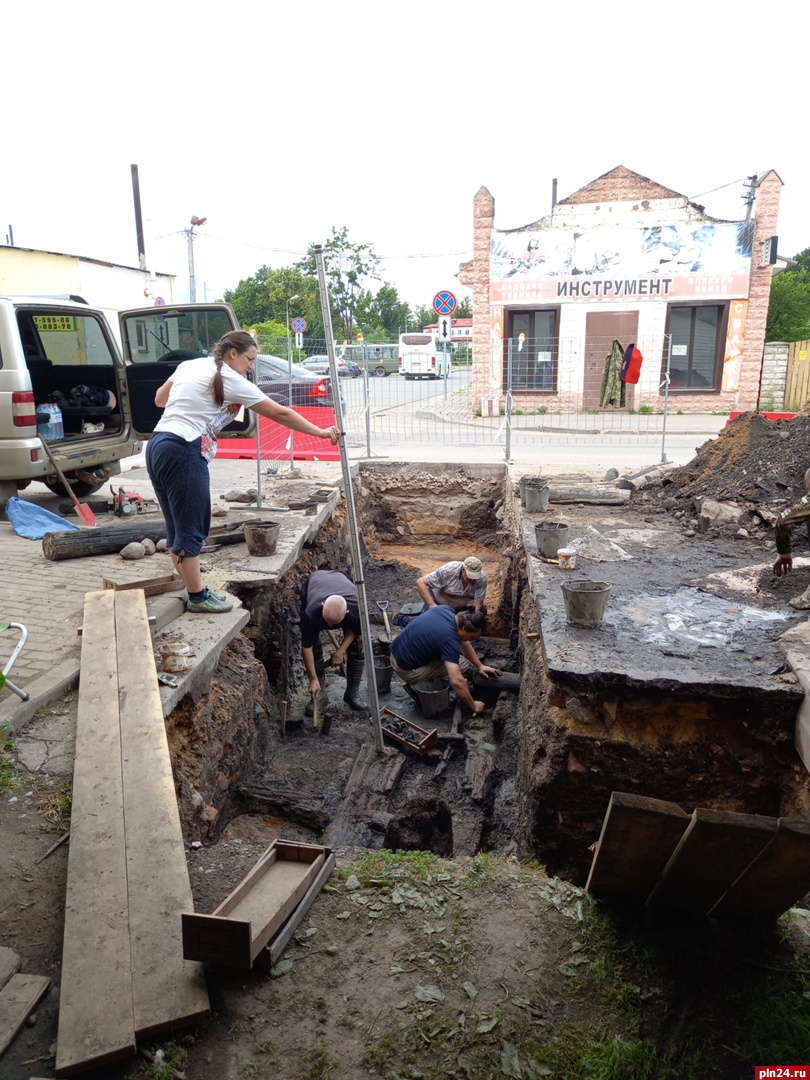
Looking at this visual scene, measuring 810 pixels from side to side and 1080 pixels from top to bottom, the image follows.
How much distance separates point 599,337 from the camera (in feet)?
69.2

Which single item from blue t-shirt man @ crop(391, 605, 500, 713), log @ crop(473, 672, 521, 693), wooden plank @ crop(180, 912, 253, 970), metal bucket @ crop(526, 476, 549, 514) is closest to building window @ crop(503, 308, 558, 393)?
metal bucket @ crop(526, 476, 549, 514)

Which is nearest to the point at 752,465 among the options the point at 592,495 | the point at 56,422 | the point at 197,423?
the point at 592,495

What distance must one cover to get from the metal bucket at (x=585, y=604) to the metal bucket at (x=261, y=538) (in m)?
2.85

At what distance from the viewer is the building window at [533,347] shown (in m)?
20.8

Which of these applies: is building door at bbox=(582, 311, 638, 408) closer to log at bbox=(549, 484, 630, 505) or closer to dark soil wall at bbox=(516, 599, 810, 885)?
log at bbox=(549, 484, 630, 505)

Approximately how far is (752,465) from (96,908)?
7470mm

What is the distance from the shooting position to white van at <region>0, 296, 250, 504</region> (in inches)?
272

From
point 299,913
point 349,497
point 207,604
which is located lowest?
point 299,913

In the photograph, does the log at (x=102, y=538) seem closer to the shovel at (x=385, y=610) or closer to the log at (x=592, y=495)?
the shovel at (x=385, y=610)

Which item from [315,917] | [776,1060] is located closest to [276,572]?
[315,917]

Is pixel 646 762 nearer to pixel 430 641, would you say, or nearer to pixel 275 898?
pixel 275 898

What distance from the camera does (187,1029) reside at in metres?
2.02

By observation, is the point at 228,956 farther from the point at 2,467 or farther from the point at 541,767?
the point at 2,467

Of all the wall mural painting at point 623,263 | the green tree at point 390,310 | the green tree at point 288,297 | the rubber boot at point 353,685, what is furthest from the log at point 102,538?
the green tree at point 390,310
